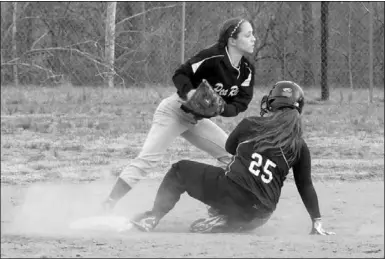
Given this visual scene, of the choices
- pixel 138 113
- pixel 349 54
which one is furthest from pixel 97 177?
pixel 349 54

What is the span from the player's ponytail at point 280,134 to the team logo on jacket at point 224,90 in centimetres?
66

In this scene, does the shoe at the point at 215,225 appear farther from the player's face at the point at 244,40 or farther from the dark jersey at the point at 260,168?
the player's face at the point at 244,40

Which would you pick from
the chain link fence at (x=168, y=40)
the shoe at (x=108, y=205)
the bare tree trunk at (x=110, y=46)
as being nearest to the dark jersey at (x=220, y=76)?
the shoe at (x=108, y=205)

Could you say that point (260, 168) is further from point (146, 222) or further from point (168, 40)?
point (168, 40)

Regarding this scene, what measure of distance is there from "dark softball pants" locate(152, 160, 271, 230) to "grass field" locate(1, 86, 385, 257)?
0.56 ft

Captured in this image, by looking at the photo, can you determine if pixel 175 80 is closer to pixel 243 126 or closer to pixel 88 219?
pixel 243 126

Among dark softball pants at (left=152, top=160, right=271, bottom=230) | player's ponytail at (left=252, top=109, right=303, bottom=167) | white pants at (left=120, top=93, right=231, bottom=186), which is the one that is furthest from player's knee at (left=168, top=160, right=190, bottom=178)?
player's ponytail at (left=252, top=109, right=303, bottom=167)

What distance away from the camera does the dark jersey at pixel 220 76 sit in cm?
602

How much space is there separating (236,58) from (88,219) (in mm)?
1558

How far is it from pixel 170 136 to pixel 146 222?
0.75m

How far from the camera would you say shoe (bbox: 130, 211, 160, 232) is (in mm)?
5613

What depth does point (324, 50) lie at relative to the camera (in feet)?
51.0

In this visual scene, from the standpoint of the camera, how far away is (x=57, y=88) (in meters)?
14.2

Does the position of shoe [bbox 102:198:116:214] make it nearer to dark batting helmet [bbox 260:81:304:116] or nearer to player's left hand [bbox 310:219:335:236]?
dark batting helmet [bbox 260:81:304:116]
